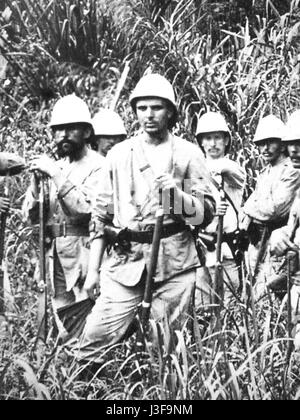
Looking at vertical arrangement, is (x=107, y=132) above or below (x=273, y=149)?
above

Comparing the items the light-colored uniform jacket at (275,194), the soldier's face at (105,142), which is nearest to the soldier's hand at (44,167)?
the light-colored uniform jacket at (275,194)

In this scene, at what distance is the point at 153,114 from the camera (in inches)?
200

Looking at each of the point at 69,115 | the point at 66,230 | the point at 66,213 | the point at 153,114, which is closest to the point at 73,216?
the point at 66,213

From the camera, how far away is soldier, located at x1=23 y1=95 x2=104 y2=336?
6.02 metres

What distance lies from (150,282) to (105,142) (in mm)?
2843

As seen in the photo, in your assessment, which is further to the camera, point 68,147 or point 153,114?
point 68,147

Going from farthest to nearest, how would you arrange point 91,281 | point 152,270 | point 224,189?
point 224,189
point 91,281
point 152,270

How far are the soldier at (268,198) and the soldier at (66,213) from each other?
119cm

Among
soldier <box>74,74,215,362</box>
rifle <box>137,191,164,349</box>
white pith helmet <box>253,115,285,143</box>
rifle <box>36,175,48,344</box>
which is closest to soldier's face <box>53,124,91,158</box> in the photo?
rifle <box>36,175,48,344</box>

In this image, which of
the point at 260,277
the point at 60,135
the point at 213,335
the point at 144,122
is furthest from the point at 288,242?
the point at 60,135

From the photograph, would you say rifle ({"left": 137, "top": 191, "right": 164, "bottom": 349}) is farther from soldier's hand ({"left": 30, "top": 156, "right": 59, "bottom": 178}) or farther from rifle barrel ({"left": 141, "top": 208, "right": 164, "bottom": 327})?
soldier's hand ({"left": 30, "top": 156, "right": 59, "bottom": 178})

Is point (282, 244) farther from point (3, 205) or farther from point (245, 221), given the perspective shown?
point (245, 221)

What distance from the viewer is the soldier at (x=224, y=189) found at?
6730 millimetres

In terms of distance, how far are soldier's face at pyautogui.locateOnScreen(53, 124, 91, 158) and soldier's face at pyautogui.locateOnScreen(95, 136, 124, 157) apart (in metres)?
1.39
